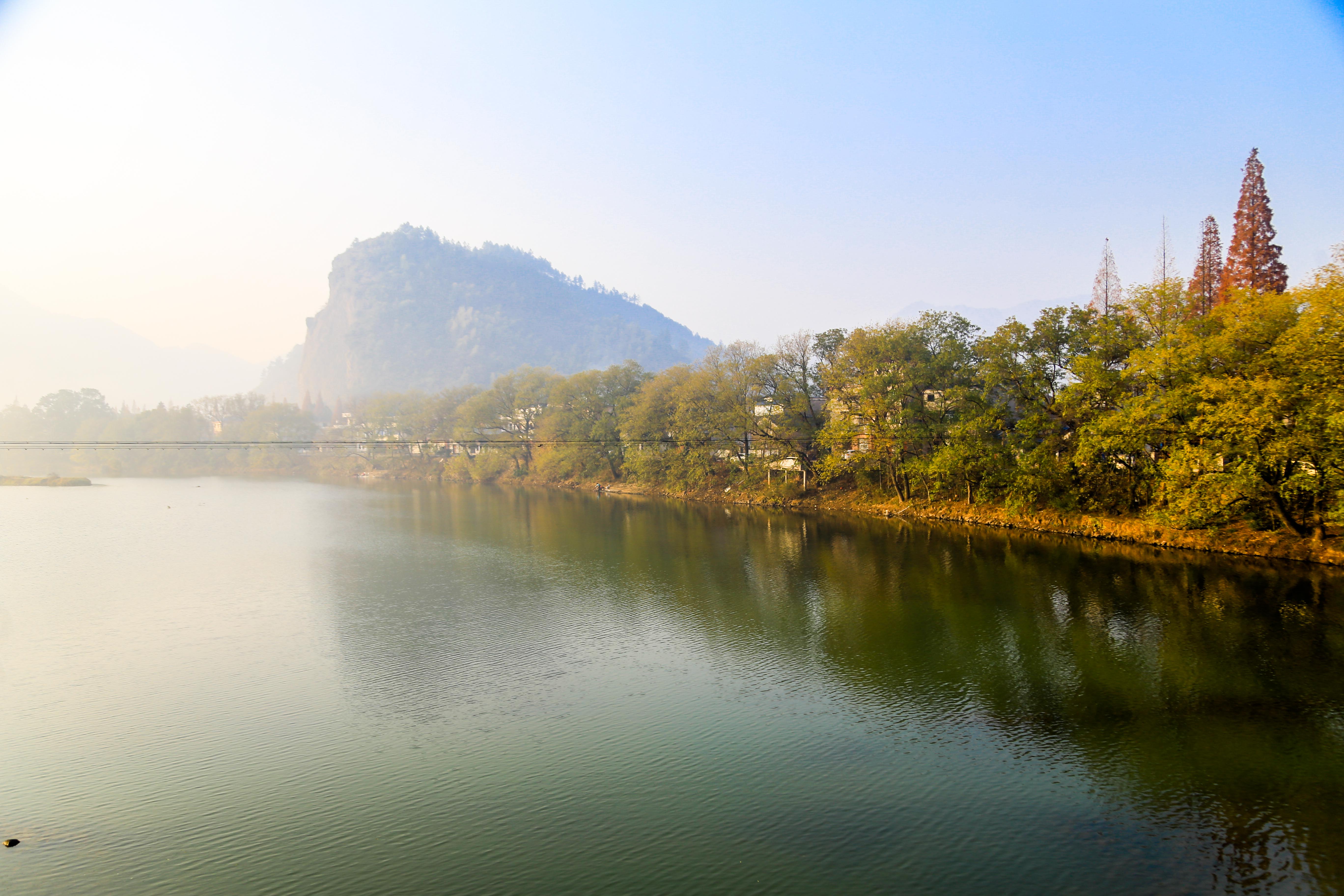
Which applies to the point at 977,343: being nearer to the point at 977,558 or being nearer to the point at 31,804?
the point at 977,558

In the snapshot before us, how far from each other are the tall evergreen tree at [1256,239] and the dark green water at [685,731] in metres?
29.4

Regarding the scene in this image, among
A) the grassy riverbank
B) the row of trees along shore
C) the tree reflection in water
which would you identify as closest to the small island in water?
the row of trees along shore

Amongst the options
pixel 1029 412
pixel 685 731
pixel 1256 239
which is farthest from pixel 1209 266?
pixel 685 731

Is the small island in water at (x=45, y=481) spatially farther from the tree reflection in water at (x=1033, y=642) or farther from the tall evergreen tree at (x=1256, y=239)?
the tall evergreen tree at (x=1256, y=239)

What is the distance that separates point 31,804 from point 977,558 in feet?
101

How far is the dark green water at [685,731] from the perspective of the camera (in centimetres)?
987

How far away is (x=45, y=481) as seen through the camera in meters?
81.3

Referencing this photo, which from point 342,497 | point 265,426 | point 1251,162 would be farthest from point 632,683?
point 265,426

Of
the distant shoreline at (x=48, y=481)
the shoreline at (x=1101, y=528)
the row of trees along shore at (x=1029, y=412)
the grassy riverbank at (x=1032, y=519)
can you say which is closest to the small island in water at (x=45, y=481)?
the distant shoreline at (x=48, y=481)

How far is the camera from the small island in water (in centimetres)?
8069

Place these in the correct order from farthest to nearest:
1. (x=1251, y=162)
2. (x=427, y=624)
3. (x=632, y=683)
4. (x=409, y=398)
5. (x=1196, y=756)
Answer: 1. (x=409, y=398)
2. (x=1251, y=162)
3. (x=427, y=624)
4. (x=632, y=683)
5. (x=1196, y=756)

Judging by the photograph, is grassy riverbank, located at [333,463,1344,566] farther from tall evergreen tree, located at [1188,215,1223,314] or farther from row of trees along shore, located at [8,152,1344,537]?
tall evergreen tree, located at [1188,215,1223,314]

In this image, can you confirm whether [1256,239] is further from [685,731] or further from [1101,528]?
[685,731]

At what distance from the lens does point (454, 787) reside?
39.3ft
